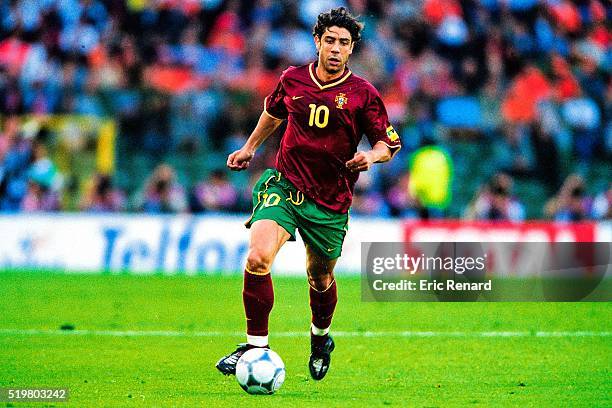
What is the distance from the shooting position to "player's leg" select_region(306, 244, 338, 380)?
27.6 ft

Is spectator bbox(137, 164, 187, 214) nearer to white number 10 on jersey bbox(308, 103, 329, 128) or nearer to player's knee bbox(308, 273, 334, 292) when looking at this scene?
player's knee bbox(308, 273, 334, 292)

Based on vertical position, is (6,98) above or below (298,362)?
above

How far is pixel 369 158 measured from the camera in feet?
24.6

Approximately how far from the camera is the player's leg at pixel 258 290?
759 centimetres

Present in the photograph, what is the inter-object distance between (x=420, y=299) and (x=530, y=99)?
6825 mm

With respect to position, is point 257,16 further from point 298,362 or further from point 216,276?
point 298,362

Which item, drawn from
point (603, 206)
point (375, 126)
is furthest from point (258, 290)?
point (603, 206)

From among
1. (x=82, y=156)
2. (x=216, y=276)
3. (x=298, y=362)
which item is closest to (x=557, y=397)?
(x=298, y=362)

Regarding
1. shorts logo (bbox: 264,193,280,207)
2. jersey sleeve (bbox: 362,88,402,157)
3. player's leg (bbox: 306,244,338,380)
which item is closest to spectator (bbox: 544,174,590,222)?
player's leg (bbox: 306,244,338,380)

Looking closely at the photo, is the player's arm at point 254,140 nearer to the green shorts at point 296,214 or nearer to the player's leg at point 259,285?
the green shorts at point 296,214

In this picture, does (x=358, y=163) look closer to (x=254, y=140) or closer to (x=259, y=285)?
(x=259, y=285)

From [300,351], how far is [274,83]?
11038 mm

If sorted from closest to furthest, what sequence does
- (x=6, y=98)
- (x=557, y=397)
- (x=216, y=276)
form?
(x=557, y=397), (x=216, y=276), (x=6, y=98)

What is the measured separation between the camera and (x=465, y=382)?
8039mm
